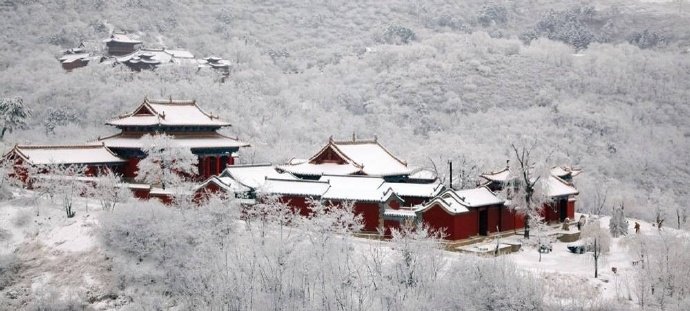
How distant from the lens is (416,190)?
4450cm

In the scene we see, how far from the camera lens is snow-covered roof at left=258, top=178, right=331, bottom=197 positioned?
144 ft

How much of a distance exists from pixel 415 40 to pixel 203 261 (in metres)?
141

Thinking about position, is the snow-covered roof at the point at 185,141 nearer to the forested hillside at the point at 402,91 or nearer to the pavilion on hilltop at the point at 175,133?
the pavilion on hilltop at the point at 175,133

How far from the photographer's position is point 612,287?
35281mm

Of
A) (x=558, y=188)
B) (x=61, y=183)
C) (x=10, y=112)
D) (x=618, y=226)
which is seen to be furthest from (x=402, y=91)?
(x=61, y=183)

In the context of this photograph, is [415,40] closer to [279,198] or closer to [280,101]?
[280,101]

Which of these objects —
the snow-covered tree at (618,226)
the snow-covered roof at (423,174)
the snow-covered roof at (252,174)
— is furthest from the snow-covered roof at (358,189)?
the snow-covered tree at (618,226)

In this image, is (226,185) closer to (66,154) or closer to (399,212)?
(399,212)

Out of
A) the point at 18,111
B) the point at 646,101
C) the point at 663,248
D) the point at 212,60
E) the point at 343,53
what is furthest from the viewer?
the point at 343,53

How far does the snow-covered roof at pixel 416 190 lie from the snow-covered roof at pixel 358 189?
974mm

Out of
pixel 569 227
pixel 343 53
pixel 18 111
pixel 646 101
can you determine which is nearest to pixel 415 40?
pixel 343 53

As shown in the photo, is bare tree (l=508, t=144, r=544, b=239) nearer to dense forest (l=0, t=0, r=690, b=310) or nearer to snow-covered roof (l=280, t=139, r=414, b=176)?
dense forest (l=0, t=0, r=690, b=310)

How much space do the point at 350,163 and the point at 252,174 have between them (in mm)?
6165

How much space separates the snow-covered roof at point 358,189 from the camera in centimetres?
4216
